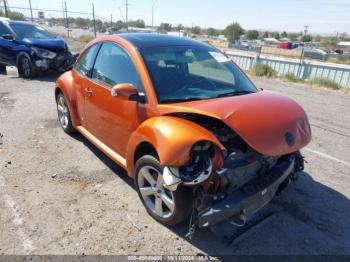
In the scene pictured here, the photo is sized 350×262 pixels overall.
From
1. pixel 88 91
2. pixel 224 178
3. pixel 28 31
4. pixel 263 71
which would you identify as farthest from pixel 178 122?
pixel 263 71

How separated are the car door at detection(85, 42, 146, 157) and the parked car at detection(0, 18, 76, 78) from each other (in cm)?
696

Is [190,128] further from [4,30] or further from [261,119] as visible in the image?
[4,30]

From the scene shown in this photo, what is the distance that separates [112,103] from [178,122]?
1.18 meters

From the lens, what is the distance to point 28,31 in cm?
1130

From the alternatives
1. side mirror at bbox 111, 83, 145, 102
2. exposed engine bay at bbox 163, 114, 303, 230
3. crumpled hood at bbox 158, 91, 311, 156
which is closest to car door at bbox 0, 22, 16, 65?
side mirror at bbox 111, 83, 145, 102

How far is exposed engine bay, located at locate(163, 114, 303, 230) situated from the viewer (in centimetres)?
267

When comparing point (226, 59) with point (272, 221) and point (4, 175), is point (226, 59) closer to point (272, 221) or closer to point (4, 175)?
point (272, 221)

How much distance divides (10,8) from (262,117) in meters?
31.3

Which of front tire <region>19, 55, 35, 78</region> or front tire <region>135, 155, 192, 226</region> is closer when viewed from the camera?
front tire <region>135, 155, 192, 226</region>

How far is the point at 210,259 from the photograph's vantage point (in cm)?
288

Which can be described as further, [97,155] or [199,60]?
[97,155]

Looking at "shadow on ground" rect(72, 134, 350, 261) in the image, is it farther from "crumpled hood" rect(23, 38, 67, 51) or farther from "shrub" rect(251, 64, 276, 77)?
"shrub" rect(251, 64, 276, 77)

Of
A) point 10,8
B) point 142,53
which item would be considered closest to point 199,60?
point 142,53

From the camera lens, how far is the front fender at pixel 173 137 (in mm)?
2688
